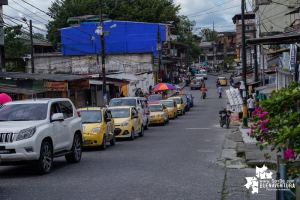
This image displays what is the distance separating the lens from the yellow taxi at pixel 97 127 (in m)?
17.4

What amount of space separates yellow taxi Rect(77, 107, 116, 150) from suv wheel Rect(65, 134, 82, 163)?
297 centimetres

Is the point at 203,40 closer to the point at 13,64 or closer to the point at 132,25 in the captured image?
the point at 132,25

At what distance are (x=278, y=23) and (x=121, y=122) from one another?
48787 mm

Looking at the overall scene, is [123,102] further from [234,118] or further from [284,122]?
[284,122]

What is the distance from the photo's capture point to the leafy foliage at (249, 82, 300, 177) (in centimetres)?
566

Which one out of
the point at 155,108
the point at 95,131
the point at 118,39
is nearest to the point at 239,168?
the point at 95,131

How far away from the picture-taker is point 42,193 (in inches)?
364

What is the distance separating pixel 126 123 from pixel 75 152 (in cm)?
774

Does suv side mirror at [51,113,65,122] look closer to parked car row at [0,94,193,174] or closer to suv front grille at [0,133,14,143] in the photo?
parked car row at [0,94,193,174]

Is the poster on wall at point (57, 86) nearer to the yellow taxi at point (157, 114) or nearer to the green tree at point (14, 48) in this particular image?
the yellow taxi at point (157, 114)

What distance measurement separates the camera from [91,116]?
18.6 metres

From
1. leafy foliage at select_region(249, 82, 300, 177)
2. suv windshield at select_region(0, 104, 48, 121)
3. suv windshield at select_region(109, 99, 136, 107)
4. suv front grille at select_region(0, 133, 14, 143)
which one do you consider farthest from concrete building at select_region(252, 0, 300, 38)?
leafy foliage at select_region(249, 82, 300, 177)

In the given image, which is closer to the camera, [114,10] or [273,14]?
[273,14]

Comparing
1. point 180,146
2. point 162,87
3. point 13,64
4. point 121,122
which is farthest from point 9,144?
point 13,64
